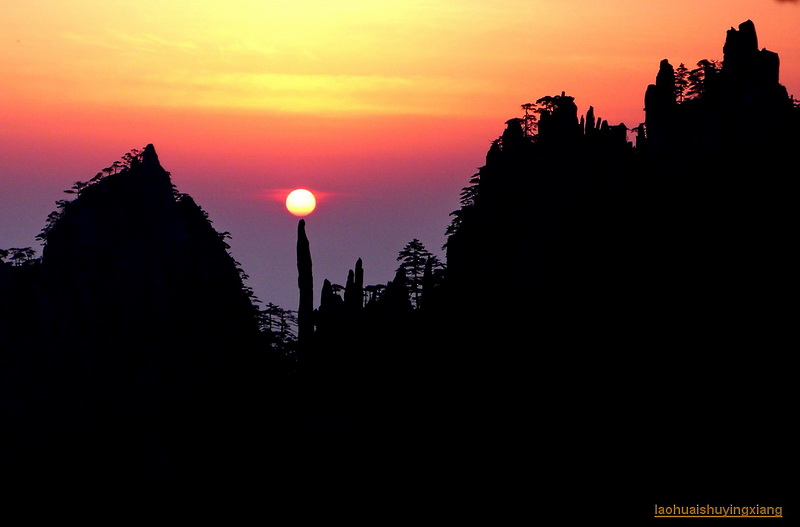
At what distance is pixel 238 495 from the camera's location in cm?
9544

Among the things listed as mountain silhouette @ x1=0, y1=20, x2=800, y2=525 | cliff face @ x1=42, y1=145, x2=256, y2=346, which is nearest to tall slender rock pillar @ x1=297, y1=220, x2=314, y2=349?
mountain silhouette @ x1=0, y1=20, x2=800, y2=525

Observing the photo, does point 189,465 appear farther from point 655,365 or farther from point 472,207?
point 655,365

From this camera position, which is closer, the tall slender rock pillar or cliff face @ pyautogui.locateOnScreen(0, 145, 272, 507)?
cliff face @ pyautogui.locateOnScreen(0, 145, 272, 507)

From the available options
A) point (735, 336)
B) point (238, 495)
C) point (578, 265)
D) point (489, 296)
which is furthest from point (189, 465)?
point (735, 336)

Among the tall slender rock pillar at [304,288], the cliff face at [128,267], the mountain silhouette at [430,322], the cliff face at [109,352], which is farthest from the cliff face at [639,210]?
the cliff face at [109,352]

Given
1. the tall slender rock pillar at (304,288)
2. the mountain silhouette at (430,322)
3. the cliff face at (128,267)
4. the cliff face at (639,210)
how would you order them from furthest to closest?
the tall slender rock pillar at (304,288), the cliff face at (128,267), the cliff face at (639,210), the mountain silhouette at (430,322)

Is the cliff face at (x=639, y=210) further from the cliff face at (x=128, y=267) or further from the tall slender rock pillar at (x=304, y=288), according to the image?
the cliff face at (x=128, y=267)

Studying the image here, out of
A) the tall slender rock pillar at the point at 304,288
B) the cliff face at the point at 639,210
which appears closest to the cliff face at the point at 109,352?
the tall slender rock pillar at the point at 304,288

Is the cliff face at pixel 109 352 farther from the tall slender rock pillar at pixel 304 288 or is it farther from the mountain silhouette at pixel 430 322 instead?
the tall slender rock pillar at pixel 304 288

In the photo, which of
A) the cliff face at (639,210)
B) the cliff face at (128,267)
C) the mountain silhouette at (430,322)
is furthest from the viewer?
the cliff face at (128,267)

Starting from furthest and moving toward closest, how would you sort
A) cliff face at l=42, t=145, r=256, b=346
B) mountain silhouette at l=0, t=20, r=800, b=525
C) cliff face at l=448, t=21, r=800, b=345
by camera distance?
cliff face at l=42, t=145, r=256, b=346, cliff face at l=448, t=21, r=800, b=345, mountain silhouette at l=0, t=20, r=800, b=525

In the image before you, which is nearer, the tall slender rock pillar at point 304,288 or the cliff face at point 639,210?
the cliff face at point 639,210

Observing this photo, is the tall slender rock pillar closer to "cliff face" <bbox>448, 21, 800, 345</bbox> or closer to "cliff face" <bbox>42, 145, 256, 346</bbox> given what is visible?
"cliff face" <bbox>42, 145, 256, 346</bbox>

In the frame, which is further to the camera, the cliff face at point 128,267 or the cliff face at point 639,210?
the cliff face at point 128,267
